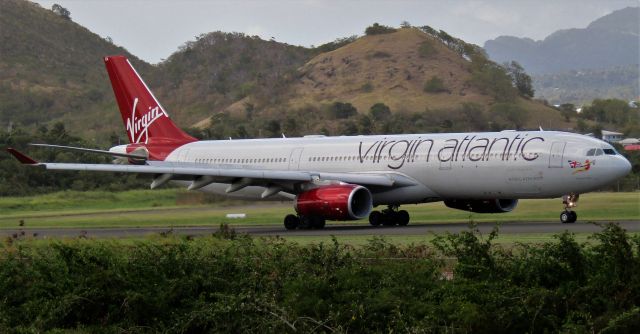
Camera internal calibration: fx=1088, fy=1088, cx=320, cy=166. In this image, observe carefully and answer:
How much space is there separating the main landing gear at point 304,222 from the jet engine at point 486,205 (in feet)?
15.8

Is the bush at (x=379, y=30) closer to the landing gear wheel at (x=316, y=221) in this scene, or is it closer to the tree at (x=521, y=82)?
the tree at (x=521, y=82)

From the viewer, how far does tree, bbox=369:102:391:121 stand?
10131 cm

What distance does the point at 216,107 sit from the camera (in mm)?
131750

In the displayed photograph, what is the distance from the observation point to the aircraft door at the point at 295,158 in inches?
1594

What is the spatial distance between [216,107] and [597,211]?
9499 cm

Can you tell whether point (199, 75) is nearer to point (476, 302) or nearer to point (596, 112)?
point (596, 112)

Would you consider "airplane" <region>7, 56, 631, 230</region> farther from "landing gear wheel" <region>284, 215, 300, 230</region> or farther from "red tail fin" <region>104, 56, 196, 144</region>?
"red tail fin" <region>104, 56, 196, 144</region>

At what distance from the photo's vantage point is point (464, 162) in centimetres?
3559

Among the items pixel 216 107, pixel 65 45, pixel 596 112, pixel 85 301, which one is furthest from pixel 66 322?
pixel 65 45

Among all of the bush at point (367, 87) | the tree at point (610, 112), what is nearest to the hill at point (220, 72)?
the bush at point (367, 87)

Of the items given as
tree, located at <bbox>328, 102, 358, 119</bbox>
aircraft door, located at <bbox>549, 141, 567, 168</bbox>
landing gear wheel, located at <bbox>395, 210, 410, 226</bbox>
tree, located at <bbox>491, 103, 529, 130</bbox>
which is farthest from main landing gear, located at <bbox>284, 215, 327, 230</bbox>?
tree, located at <bbox>328, 102, 358, 119</bbox>

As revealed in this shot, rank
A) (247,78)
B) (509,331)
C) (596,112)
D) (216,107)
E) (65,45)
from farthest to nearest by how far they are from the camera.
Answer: (65,45) < (247,78) < (216,107) < (596,112) < (509,331)

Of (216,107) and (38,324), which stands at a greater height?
(216,107)

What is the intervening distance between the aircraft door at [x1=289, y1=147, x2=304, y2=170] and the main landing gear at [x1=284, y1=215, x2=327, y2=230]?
4098mm
